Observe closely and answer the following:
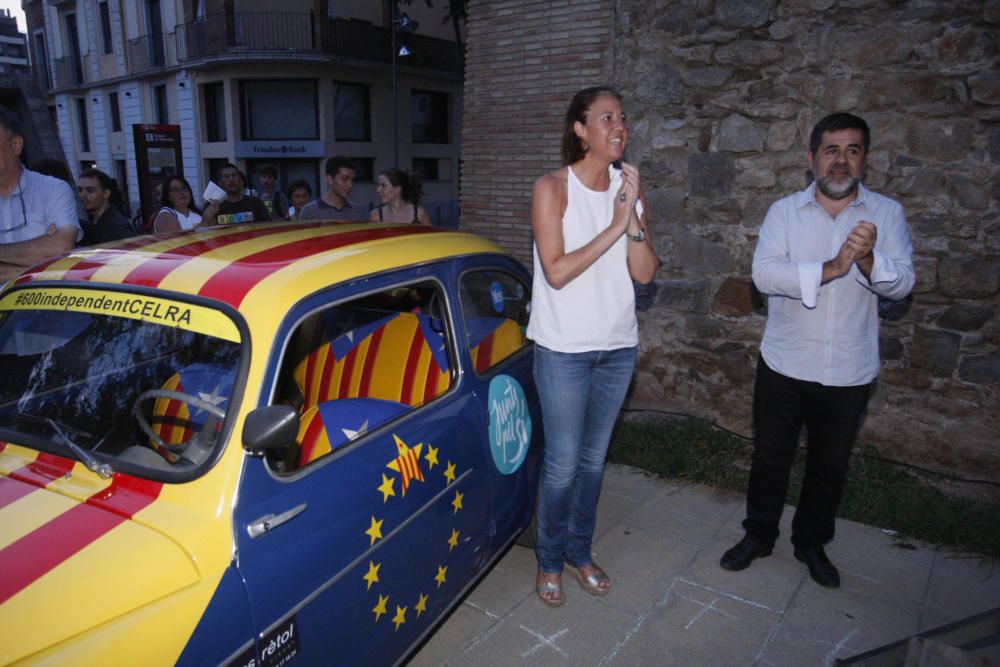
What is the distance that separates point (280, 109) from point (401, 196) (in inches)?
767

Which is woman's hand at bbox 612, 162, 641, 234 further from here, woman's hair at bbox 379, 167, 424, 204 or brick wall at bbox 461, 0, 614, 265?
woman's hair at bbox 379, 167, 424, 204

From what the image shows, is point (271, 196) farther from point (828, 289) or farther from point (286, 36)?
point (286, 36)

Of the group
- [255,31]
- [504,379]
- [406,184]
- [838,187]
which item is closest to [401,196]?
[406,184]

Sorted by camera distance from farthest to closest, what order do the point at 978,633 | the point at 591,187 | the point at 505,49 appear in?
the point at 505,49
the point at 591,187
the point at 978,633

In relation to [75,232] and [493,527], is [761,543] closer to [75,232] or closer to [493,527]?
[493,527]

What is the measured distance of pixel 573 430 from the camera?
110 inches

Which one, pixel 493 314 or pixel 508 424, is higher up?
pixel 493 314

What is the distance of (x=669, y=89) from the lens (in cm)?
478

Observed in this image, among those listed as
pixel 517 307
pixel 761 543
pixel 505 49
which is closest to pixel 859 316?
pixel 761 543

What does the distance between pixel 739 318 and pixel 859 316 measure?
182cm

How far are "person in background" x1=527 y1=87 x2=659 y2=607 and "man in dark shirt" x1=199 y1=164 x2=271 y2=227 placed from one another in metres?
4.43

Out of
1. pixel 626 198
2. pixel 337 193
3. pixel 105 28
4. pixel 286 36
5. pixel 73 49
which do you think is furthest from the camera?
pixel 73 49

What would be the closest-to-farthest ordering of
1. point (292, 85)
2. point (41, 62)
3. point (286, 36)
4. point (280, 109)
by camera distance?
point (286, 36) < point (292, 85) < point (280, 109) < point (41, 62)

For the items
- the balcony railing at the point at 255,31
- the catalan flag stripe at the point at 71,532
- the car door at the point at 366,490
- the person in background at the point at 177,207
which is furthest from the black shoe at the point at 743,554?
the balcony railing at the point at 255,31
